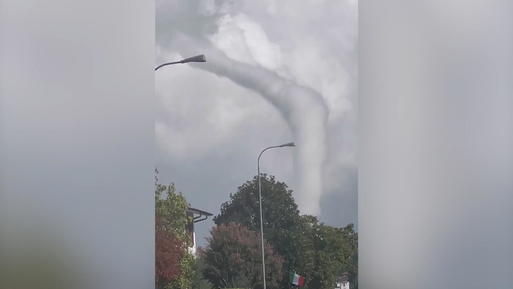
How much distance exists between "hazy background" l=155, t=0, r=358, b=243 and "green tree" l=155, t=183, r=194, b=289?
81mm

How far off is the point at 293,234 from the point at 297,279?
0.29m

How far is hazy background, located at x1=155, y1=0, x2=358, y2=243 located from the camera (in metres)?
4.05

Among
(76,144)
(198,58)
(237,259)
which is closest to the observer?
(76,144)

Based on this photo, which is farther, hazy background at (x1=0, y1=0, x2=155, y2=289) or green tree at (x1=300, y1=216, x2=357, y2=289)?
green tree at (x1=300, y1=216, x2=357, y2=289)

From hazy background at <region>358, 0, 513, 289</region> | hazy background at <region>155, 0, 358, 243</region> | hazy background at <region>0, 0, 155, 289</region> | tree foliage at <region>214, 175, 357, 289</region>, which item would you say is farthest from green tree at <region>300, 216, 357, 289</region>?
hazy background at <region>0, 0, 155, 289</region>

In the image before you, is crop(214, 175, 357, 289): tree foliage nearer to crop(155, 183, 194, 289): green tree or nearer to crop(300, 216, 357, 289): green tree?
crop(300, 216, 357, 289): green tree

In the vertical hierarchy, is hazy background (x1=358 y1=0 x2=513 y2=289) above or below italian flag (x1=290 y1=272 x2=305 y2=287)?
above

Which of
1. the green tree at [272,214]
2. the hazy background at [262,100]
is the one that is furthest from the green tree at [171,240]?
the green tree at [272,214]

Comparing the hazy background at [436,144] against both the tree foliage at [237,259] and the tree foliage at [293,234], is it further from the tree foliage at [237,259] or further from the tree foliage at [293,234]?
the tree foliage at [237,259]

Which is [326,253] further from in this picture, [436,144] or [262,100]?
[436,144]

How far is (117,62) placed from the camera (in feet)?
10.0

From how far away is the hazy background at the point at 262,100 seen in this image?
4.05 meters

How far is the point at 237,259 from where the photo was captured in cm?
421

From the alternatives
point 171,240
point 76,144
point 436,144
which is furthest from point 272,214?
point 76,144
